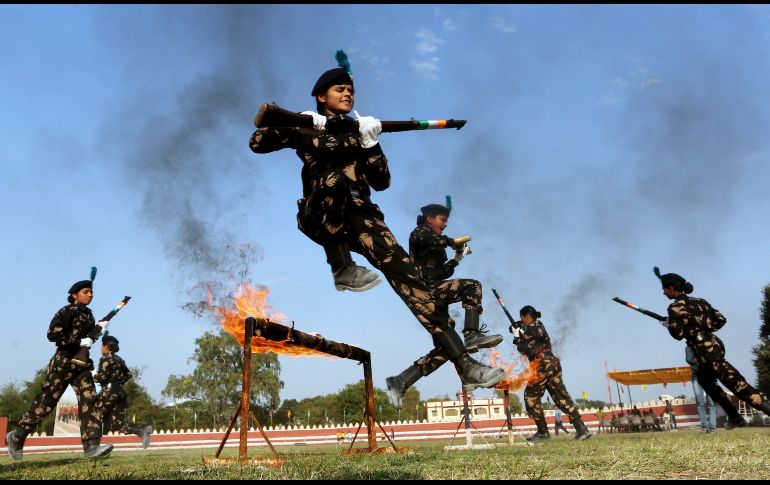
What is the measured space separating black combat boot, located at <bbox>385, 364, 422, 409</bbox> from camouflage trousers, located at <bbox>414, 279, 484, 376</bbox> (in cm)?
9

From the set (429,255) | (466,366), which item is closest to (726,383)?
(429,255)

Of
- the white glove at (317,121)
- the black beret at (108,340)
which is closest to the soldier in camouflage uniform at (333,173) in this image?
the white glove at (317,121)

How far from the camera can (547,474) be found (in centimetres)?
345

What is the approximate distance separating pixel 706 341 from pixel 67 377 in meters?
9.95

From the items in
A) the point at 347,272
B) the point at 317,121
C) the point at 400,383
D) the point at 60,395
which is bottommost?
the point at 400,383

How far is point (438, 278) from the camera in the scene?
7238 mm

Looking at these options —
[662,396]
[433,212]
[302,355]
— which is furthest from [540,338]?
[662,396]

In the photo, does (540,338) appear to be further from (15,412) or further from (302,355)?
(15,412)

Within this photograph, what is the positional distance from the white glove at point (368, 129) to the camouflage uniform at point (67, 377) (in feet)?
21.1

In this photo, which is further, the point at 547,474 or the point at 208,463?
the point at 208,463

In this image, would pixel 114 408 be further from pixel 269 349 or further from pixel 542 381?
pixel 542 381

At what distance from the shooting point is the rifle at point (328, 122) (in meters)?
3.58

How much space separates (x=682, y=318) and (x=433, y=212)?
4.67m

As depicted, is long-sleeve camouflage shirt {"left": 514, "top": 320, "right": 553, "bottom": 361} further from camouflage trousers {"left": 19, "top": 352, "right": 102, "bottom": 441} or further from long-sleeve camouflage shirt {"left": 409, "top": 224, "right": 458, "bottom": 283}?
camouflage trousers {"left": 19, "top": 352, "right": 102, "bottom": 441}
